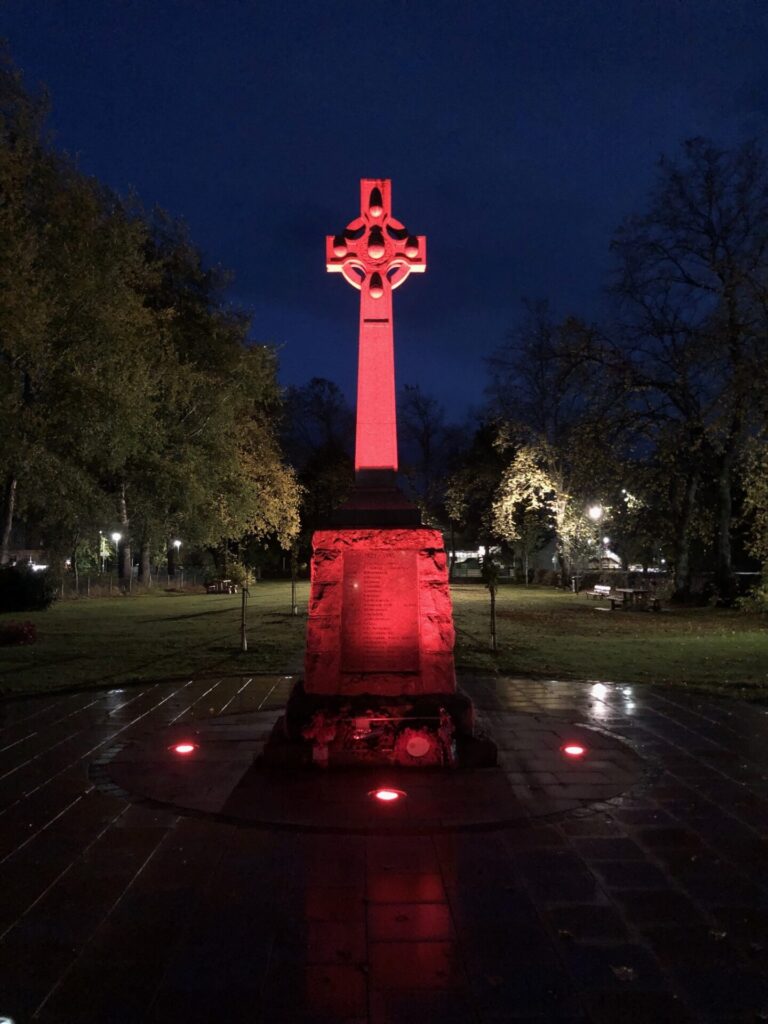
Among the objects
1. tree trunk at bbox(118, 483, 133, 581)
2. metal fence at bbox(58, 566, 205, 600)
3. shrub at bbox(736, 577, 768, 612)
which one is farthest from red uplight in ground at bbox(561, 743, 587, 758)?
tree trunk at bbox(118, 483, 133, 581)

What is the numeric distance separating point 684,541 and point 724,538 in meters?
2.03

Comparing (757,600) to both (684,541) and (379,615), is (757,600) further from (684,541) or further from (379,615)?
(379,615)

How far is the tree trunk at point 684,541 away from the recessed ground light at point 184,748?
2248cm

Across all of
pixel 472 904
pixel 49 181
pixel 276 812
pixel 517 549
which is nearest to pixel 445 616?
pixel 276 812

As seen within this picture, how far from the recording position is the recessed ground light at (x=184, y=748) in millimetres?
7387

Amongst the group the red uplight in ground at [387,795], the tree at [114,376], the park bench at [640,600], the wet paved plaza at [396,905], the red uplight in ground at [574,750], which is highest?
the tree at [114,376]

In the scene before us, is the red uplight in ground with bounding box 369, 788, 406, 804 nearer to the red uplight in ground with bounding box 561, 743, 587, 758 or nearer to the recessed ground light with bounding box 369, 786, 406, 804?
the recessed ground light with bounding box 369, 786, 406, 804

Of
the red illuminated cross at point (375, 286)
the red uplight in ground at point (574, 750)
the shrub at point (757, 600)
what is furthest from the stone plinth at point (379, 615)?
the shrub at point (757, 600)

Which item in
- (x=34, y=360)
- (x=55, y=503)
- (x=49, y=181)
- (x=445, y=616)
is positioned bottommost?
→ (x=445, y=616)

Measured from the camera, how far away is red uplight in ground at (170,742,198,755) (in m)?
7.38

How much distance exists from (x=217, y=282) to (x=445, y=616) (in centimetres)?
3364

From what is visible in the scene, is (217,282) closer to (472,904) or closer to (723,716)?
(723,716)

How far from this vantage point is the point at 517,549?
54719 millimetres

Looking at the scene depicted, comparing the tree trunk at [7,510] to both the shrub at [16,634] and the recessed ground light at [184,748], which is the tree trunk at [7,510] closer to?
the shrub at [16,634]
